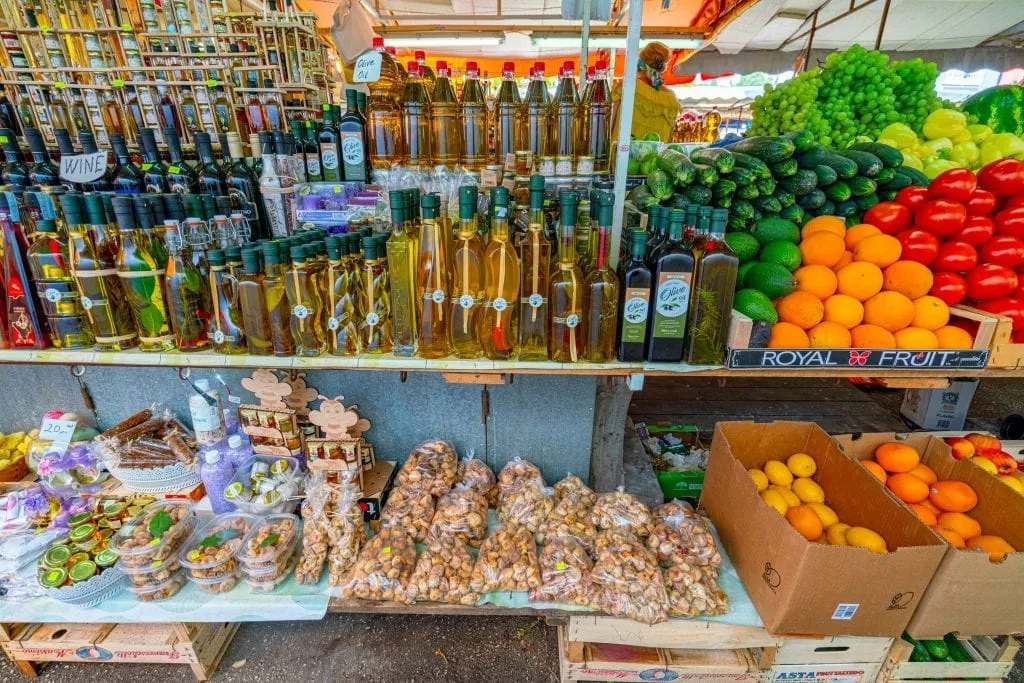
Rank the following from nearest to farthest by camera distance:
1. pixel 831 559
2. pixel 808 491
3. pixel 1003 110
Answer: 1. pixel 831 559
2. pixel 808 491
3. pixel 1003 110

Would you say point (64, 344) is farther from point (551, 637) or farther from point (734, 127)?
point (734, 127)

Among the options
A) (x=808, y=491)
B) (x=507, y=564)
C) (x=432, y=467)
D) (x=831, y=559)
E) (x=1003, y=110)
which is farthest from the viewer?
(x=1003, y=110)

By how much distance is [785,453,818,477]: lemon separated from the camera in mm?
1717

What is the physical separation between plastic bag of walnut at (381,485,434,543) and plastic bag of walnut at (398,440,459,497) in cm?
3

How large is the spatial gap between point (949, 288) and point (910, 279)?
14cm

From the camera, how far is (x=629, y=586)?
1.42 m

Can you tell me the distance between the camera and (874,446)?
5.78ft

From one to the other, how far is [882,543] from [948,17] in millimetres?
5926

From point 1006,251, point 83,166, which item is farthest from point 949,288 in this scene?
point 83,166

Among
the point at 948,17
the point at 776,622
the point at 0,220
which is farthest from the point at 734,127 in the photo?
the point at 0,220

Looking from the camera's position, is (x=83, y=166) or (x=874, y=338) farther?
(x=83, y=166)

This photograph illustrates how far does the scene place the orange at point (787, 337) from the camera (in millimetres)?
1262

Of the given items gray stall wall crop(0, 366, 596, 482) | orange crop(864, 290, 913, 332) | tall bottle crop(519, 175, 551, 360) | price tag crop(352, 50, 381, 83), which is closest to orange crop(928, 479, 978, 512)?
orange crop(864, 290, 913, 332)

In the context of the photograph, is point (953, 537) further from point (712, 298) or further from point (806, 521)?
point (712, 298)
